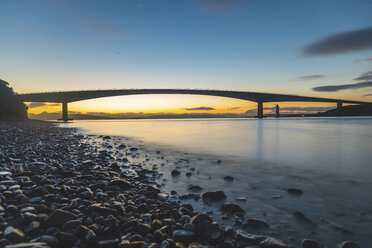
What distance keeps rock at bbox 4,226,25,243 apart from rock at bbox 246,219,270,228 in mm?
2995

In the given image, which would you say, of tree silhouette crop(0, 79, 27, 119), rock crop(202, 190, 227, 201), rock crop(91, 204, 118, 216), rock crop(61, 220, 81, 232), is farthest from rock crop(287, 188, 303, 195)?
tree silhouette crop(0, 79, 27, 119)

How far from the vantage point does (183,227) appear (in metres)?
2.83

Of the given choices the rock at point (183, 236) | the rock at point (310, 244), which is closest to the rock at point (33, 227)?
the rock at point (183, 236)

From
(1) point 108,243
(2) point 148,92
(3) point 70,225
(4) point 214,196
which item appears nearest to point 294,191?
(4) point 214,196

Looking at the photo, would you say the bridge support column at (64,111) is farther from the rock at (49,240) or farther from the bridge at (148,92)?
the rock at (49,240)

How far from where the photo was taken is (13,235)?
2.13 metres

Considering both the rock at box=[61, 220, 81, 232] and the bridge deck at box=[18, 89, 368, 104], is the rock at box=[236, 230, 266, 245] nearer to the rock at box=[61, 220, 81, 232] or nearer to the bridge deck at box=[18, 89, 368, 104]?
the rock at box=[61, 220, 81, 232]

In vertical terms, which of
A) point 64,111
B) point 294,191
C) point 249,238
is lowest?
point 294,191

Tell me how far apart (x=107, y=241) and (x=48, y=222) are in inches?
32.7

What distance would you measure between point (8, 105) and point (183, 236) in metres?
59.4

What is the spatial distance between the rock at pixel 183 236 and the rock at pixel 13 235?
5.54ft

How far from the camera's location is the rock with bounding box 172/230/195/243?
2582 mm

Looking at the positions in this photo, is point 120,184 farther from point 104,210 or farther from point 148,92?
point 148,92

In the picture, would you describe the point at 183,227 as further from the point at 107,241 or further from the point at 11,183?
the point at 11,183
